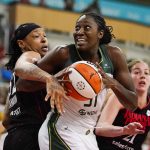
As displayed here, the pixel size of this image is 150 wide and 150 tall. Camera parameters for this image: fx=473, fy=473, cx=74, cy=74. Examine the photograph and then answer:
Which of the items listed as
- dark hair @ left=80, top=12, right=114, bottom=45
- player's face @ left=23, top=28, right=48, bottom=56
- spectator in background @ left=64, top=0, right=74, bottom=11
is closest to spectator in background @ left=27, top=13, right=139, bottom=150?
dark hair @ left=80, top=12, right=114, bottom=45

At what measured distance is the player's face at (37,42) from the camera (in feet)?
14.5

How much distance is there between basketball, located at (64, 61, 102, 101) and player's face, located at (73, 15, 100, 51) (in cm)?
24

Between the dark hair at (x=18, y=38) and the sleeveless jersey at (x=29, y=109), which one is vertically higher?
the dark hair at (x=18, y=38)

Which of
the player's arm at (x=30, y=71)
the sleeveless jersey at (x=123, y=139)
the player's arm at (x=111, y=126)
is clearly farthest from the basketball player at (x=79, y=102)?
the sleeveless jersey at (x=123, y=139)

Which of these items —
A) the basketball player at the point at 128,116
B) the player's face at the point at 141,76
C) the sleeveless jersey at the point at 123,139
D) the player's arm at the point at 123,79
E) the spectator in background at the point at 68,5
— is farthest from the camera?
the spectator in background at the point at 68,5

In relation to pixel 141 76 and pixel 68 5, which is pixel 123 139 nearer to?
pixel 141 76

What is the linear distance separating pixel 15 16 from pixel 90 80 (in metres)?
13.0

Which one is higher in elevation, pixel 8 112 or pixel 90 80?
pixel 90 80

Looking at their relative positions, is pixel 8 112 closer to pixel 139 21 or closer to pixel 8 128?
pixel 8 128

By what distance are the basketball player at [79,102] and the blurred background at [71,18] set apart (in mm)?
11477

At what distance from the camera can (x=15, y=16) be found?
16.2m

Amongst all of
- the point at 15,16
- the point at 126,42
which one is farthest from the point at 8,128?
the point at 126,42

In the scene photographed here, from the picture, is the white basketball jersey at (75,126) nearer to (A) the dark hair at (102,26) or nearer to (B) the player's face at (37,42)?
(A) the dark hair at (102,26)

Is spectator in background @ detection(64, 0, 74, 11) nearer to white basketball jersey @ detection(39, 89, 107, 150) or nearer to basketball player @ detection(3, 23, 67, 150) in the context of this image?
basketball player @ detection(3, 23, 67, 150)
